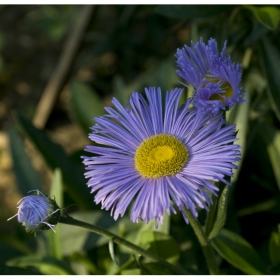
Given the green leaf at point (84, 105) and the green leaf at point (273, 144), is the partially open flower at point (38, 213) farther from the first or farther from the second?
the green leaf at point (84, 105)

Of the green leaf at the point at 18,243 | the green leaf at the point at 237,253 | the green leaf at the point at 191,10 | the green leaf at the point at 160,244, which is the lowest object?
the green leaf at the point at 237,253

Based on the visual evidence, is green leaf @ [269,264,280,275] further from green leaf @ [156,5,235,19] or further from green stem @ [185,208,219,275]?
green leaf @ [156,5,235,19]

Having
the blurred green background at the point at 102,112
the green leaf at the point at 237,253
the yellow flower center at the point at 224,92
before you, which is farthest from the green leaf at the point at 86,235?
the yellow flower center at the point at 224,92

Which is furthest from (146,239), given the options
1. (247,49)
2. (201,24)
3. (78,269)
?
(201,24)

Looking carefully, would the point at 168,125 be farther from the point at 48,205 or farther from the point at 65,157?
the point at 65,157

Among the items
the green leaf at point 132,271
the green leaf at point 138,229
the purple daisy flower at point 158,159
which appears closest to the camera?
the purple daisy flower at point 158,159

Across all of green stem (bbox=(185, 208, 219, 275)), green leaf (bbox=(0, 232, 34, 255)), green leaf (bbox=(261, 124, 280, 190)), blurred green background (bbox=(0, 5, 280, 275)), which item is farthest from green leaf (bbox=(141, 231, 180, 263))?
green leaf (bbox=(0, 232, 34, 255))

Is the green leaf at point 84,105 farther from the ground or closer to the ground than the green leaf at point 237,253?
farther from the ground
